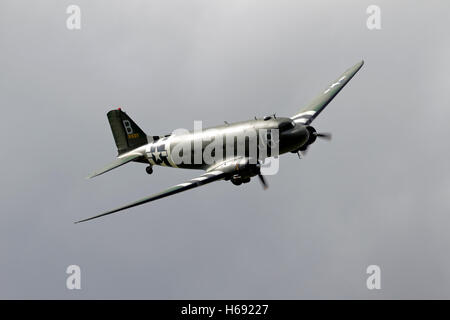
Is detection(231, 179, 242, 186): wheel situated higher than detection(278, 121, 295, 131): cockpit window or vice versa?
detection(278, 121, 295, 131): cockpit window

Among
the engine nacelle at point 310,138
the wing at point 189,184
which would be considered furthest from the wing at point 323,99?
the wing at point 189,184

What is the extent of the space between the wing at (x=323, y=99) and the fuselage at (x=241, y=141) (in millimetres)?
4686

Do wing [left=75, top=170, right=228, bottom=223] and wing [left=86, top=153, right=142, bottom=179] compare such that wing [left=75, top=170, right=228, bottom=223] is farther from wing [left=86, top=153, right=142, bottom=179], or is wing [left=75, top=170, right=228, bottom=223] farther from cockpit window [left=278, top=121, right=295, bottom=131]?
wing [left=86, top=153, right=142, bottom=179]

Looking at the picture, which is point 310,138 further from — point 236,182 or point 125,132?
point 125,132

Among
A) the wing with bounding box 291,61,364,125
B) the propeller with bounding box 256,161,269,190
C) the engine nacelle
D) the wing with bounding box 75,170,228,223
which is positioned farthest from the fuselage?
the wing with bounding box 291,61,364,125

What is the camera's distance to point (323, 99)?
58562mm

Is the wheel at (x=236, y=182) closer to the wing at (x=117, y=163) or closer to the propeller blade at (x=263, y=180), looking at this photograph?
the propeller blade at (x=263, y=180)

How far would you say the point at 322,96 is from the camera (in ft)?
195

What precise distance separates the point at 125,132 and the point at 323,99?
16441 mm

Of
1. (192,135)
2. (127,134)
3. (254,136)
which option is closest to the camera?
(254,136)

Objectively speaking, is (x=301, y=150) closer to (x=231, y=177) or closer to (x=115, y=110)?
(x=231, y=177)

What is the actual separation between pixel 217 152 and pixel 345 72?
59.3 feet

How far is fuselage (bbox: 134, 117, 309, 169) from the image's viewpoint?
1930 inches

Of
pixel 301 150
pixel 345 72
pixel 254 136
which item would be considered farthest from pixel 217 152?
pixel 345 72
